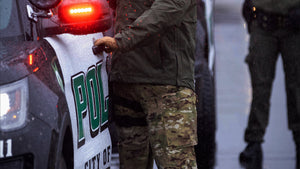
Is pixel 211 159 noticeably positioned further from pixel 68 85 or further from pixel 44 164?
pixel 44 164

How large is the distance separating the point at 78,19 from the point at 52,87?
20.2 inches

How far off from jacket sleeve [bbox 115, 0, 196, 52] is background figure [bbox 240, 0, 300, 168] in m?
1.90

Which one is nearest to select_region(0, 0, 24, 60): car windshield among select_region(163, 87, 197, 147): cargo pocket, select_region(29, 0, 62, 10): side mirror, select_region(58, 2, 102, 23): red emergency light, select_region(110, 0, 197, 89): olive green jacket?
select_region(29, 0, 62, 10): side mirror

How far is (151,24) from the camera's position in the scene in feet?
11.0

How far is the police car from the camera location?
2578mm

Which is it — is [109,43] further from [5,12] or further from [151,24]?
[5,12]

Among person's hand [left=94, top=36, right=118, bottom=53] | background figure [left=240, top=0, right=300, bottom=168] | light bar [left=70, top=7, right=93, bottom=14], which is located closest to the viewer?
light bar [left=70, top=7, right=93, bottom=14]

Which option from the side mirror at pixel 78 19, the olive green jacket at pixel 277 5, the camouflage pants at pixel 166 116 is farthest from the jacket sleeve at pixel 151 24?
the olive green jacket at pixel 277 5

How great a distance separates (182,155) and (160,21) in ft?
2.45

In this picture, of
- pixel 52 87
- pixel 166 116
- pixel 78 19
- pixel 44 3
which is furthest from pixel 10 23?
pixel 166 116

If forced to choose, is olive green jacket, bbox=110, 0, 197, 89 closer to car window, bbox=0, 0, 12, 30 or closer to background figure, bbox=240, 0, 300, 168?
car window, bbox=0, 0, 12, 30

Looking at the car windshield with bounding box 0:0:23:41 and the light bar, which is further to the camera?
the light bar

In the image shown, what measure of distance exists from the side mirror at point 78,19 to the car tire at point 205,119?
5.60 ft

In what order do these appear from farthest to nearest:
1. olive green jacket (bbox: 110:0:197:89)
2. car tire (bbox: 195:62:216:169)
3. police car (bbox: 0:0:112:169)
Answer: car tire (bbox: 195:62:216:169)
olive green jacket (bbox: 110:0:197:89)
police car (bbox: 0:0:112:169)
